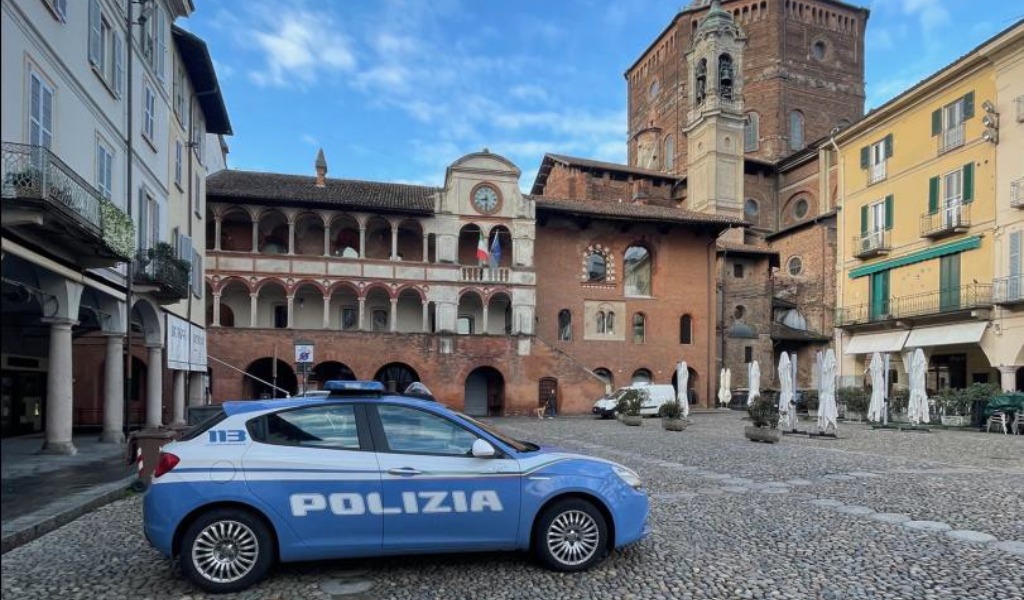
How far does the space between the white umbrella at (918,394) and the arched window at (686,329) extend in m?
16.8

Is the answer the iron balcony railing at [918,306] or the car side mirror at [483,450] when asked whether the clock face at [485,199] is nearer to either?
the iron balcony railing at [918,306]

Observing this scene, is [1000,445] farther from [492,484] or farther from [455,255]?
[455,255]

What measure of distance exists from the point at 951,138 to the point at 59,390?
33.8 meters

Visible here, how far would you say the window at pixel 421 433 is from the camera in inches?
222

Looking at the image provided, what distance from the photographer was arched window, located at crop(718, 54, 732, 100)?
50844 mm

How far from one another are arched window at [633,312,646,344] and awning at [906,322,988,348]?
43.9ft

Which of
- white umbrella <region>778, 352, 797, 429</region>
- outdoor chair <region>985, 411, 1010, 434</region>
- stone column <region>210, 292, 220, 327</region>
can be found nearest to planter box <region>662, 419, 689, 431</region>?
white umbrella <region>778, 352, 797, 429</region>

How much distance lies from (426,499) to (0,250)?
3.90 m

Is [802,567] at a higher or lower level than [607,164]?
lower

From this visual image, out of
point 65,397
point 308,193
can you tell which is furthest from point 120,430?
point 308,193

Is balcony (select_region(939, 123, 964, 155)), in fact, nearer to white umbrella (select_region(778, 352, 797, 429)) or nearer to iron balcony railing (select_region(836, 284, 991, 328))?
iron balcony railing (select_region(836, 284, 991, 328))

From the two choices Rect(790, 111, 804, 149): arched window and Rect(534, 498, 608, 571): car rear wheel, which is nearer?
Rect(534, 498, 608, 571): car rear wheel

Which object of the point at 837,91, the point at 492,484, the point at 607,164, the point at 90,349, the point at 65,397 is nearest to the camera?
the point at 492,484

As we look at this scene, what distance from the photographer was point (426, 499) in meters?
5.48
